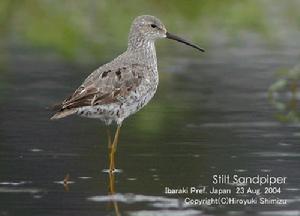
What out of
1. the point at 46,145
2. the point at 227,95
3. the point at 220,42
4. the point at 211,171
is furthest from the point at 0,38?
the point at 211,171

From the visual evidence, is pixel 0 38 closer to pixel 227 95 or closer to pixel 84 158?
pixel 227 95

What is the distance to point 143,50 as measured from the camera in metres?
12.5

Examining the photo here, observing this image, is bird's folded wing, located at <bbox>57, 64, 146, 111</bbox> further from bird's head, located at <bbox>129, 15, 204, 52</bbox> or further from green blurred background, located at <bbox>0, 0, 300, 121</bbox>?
green blurred background, located at <bbox>0, 0, 300, 121</bbox>

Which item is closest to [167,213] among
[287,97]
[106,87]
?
[106,87]

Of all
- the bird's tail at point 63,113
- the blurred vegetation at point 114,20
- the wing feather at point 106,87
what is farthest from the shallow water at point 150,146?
the blurred vegetation at point 114,20

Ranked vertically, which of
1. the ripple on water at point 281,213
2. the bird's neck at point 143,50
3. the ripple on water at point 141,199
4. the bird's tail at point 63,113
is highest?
the bird's neck at point 143,50

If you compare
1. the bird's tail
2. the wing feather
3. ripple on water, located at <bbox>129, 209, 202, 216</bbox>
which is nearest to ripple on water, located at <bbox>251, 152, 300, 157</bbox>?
the wing feather

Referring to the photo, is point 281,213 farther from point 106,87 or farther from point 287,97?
point 287,97

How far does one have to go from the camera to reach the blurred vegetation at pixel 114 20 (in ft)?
71.3

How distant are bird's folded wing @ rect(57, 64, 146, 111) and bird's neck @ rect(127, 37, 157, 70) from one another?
30 centimetres

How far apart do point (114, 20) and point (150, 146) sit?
10730 mm

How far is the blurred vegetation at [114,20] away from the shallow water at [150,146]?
10.7ft

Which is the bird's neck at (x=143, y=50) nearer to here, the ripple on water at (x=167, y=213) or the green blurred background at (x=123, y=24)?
the ripple on water at (x=167, y=213)

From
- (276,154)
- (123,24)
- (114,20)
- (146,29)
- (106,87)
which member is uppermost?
(114,20)
